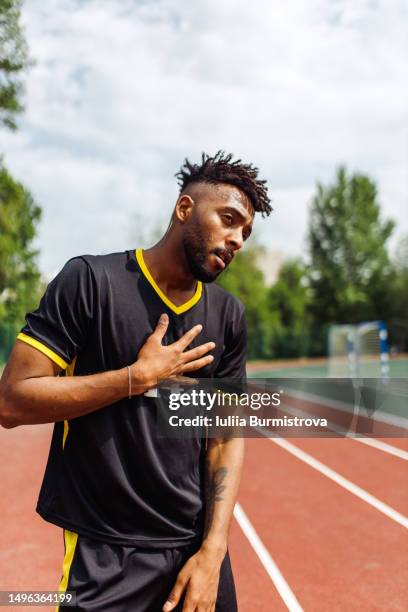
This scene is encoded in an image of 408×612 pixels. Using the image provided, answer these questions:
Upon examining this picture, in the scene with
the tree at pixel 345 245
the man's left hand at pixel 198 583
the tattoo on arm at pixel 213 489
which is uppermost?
the tree at pixel 345 245

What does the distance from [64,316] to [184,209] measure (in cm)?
50

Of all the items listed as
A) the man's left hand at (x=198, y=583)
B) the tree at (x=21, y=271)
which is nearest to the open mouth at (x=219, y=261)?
the man's left hand at (x=198, y=583)

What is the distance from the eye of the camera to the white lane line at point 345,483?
19.9 feet

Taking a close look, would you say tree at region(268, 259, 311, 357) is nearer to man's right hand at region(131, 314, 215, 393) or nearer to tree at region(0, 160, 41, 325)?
tree at region(0, 160, 41, 325)

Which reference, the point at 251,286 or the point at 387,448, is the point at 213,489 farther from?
the point at 251,286

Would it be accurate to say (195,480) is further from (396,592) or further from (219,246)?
(396,592)

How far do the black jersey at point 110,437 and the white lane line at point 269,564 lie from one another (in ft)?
9.97

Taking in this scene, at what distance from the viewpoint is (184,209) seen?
1837 mm

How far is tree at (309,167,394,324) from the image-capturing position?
48.2m

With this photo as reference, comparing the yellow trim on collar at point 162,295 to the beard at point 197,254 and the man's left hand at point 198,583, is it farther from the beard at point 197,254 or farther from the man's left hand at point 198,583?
the man's left hand at point 198,583

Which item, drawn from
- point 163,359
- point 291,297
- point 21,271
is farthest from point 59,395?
point 291,297

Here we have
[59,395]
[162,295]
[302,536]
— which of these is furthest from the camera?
[302,536]

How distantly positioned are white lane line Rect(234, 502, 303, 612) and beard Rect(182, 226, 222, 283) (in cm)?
333

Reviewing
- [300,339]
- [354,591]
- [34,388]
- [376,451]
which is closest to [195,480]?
[34,388]
